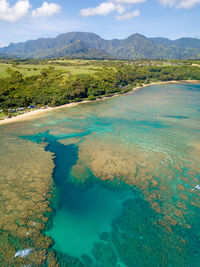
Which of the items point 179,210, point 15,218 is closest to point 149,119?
point 179,210

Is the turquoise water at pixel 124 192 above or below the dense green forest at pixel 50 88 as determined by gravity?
below

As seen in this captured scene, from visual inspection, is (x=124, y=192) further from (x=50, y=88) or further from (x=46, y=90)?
(x=50, y=88)

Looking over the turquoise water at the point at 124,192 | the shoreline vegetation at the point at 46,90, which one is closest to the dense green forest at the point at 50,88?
the shoreline vegetation at the point at 46,90

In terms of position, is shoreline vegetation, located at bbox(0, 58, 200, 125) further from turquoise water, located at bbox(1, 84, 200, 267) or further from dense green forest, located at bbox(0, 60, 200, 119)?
turquoise water, located at bbox(1, 84, 200, 267)

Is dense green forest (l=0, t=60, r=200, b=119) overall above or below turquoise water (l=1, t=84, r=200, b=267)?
above

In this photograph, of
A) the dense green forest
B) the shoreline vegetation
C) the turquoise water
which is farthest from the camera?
the dense green forest

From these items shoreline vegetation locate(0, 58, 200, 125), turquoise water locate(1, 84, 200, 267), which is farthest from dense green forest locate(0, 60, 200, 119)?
turquoise water locate(1, 84, 200, 267)

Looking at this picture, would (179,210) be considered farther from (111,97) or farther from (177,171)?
(111,97)

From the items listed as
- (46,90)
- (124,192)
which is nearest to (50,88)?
(46,90)

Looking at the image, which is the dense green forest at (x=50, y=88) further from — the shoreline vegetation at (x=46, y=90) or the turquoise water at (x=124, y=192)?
the turquoise water at (x=124, y=192)

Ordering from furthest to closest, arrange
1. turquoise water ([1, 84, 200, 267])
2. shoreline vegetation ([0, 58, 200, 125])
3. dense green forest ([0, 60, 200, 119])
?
dense green forest ([0, 60, 200, 119]) → shoreline vegetation ([0, 58, 200, 125]) → turquoise water ([1, 84, 200, 267])
